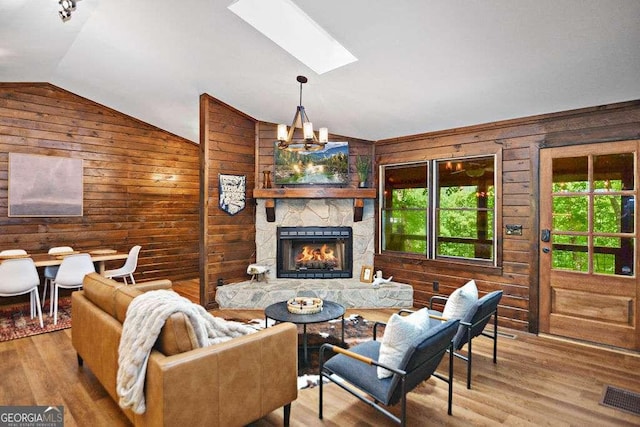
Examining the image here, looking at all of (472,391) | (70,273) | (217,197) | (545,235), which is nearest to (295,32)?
(217,197)

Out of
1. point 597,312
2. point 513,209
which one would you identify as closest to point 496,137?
point 513,209

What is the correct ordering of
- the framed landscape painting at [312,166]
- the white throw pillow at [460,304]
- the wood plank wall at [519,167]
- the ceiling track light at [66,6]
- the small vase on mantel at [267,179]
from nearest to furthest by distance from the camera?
the ceiling track light at [66,6] < the white throw pillow at [460,304] < the wood plank wall at [519,167] < the small vase on mantel at [267,179] < the framed landscape painting at [312,166]

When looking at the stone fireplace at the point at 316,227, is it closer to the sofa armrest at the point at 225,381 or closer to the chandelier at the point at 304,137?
the chandelier at the point at 304,137

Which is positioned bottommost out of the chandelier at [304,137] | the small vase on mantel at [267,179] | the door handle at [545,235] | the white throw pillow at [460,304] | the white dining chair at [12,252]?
the white throw pillow at [460,304]

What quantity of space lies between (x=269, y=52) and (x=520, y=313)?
13.1ft

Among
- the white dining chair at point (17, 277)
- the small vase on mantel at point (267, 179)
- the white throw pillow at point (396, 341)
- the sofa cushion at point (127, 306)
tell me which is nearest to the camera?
the sofa cushion at point (127, 306)

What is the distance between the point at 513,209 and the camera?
4.12 meters

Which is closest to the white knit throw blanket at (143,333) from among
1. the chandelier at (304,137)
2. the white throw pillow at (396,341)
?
the white throw pillow at (396,341)

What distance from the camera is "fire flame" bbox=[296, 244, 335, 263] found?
534cm

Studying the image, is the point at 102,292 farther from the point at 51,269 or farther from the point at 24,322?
the point at 51,269

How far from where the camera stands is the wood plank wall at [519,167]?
11.7 feet

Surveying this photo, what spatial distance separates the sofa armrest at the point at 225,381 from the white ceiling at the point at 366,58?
8.39 feet

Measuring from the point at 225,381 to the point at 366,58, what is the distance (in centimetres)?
301

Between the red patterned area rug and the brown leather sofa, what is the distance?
2.04 meters
